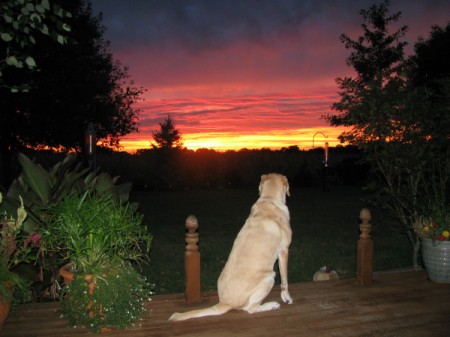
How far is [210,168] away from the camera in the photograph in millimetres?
27344

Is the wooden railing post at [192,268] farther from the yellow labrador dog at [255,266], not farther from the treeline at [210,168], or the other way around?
the treeline at [210,168]

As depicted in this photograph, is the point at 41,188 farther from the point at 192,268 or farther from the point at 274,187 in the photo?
the point at 274,187

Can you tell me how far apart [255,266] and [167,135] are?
46.4 m

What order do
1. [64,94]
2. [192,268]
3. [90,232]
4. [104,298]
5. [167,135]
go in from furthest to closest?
[167,135]
[64,94]
[192,268]
[90,232]
[104,298]

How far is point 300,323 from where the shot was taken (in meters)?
4.01

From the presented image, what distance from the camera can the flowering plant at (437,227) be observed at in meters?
5.16

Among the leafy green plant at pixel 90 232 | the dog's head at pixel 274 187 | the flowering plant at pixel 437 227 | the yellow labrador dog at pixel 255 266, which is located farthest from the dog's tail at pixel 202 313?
the flowering plant at pixel 437 227

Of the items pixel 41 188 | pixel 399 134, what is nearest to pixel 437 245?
pixel 399 134

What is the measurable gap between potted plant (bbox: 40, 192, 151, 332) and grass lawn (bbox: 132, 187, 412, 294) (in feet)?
9.07

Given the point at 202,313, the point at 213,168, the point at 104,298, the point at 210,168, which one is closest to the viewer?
the point at 104,298

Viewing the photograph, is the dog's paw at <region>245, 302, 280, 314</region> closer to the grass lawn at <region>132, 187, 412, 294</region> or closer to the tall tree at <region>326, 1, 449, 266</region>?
the grass lawn at <region>132, 187, 412, 294</region>

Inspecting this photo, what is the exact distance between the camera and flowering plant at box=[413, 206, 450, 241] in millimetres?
5156

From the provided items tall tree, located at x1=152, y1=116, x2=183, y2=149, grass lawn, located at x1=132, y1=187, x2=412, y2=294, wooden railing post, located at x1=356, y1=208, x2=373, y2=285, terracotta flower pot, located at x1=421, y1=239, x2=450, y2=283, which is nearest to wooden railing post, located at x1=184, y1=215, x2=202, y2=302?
grass lawn, located at x1=132, y1=187, x2=412, y2=294

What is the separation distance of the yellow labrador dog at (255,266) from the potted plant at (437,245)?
207 centimetres
